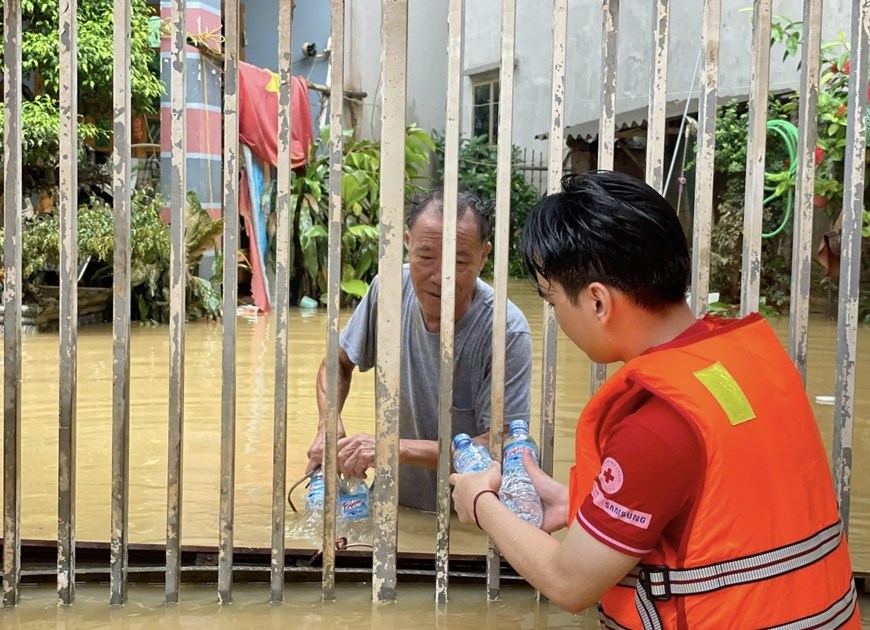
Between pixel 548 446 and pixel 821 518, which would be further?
pixel 548 446

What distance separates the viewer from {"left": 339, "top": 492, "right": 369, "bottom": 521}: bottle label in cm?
321

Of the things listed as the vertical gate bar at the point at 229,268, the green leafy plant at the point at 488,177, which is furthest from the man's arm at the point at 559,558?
the green leafy plant at the point at 488,177

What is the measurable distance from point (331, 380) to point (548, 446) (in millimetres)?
595

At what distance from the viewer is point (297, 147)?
1238cm

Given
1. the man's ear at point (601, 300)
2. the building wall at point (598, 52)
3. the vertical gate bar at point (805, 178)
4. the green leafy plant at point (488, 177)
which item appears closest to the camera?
the man's ear at point (601, 300)

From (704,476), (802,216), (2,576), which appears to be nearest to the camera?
(704,476)

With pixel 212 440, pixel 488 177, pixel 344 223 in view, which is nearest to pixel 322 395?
pixel 212 440

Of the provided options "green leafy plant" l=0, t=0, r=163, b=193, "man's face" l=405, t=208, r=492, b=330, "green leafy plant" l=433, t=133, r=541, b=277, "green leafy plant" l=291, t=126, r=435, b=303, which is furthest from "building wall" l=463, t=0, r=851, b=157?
"man's face" l=405, t=208, r=492, b=330

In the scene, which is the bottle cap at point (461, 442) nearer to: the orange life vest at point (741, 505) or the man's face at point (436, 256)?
the orange life vest at point (741, 505)

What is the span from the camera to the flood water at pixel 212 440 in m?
3.30

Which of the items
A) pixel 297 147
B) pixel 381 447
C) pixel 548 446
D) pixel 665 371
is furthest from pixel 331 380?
pixel 297 147

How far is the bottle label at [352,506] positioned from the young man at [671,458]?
65.1 inches

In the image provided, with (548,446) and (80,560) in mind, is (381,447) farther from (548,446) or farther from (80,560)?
(80,560)

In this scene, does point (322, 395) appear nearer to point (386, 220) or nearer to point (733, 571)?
point (386, 220)
